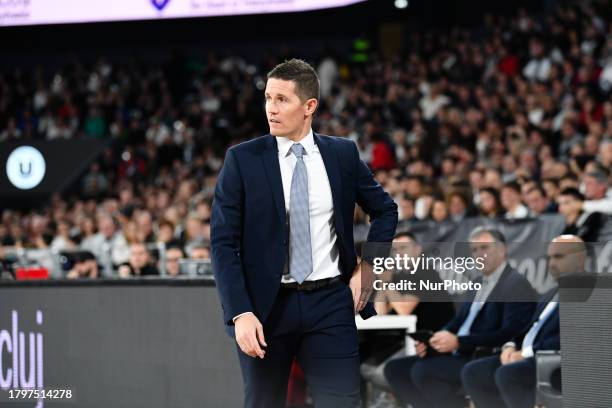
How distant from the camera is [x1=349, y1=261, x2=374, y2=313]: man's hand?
13.8 ft

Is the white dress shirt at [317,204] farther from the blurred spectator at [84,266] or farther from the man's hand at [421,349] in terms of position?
the blurred spectator at [84,266]

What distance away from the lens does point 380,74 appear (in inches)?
786

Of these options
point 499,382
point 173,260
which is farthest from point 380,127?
point 499,382

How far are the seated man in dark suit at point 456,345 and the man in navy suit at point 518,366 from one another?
0.10m

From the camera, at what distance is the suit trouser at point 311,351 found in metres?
4.03

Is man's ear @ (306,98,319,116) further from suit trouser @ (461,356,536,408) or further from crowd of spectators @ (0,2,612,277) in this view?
crowd of spectators @ (0,2,612,277)

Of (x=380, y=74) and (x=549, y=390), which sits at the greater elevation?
(x=380, y=74)

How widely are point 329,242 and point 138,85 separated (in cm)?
1992

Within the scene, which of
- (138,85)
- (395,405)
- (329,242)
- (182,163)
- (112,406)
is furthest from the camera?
(138,85)

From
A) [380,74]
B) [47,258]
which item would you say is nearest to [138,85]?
[380,74]

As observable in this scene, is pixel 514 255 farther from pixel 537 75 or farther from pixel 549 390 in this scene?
pixel 537 75

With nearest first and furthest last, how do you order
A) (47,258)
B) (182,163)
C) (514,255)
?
1. (514,255)
2. (47,258)
3. (182,163)

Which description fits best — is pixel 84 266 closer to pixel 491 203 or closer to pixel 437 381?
pixel 491 203

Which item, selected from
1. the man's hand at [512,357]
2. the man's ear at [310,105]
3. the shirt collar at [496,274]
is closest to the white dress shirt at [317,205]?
the man's ear at [310,105]
